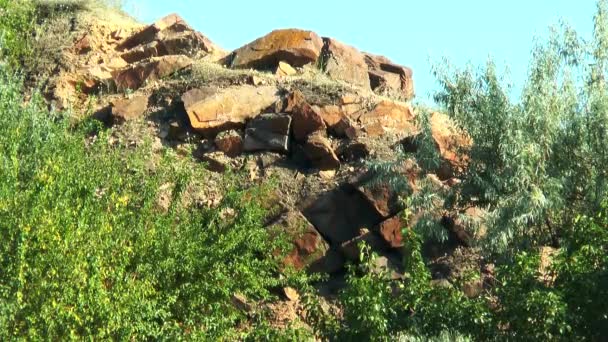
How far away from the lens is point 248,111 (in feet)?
64.0

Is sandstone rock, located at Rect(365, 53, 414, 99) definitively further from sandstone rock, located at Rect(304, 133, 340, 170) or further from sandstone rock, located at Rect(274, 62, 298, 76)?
sandstone rock, located at Rect(304, 133, 340, 170)

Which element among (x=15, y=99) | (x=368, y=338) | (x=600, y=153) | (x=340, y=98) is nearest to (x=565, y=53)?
(x=600, y=153)

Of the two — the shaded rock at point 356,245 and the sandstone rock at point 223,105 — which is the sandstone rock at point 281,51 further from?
the shaded rock at point 356,245

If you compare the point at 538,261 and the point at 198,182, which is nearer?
the point at 538,261

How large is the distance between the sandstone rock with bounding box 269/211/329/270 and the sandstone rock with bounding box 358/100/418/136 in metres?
2.60

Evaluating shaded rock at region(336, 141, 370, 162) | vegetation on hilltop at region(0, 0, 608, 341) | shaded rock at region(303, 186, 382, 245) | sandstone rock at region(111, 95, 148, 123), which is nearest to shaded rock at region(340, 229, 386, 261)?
shaded rock at region(303, 186, 382, 245)

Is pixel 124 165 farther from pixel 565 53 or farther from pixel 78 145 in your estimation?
pixel 565 53

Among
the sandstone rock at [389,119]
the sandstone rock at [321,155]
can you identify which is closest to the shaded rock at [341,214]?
the sandstone rock at [321,155]

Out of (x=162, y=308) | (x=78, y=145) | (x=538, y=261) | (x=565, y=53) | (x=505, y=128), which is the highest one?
(x=565, y=53)

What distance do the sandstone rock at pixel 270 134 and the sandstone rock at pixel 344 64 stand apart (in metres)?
2.29

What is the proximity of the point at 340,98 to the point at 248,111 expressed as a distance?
56.8 inches

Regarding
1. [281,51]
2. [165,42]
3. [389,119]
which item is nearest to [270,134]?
[389,119]

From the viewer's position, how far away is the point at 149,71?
2144cm

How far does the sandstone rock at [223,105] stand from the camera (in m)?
19.4
